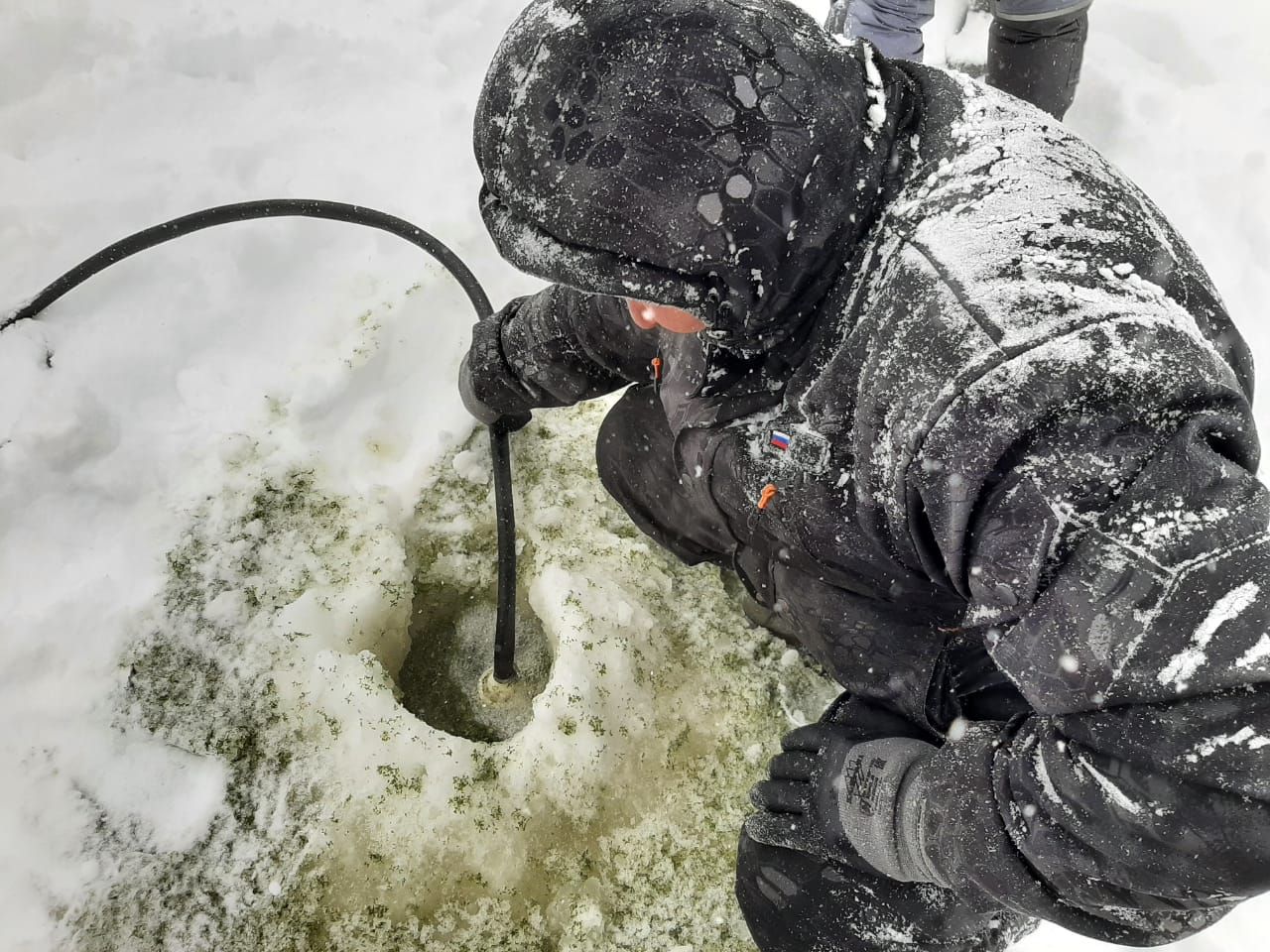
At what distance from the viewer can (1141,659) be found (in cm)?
64

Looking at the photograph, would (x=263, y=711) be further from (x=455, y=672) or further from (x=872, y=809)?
(x=872, y=809)

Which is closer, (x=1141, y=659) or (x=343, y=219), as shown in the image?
(x=1141, y=659)

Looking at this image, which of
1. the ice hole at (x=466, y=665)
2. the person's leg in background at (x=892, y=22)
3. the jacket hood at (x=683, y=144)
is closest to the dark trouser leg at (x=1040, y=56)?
the person's leg in background at (x=892, y=22)

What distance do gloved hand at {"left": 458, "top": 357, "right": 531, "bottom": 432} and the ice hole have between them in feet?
1.18

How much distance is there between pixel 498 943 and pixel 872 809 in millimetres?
698

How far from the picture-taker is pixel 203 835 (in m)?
1.35

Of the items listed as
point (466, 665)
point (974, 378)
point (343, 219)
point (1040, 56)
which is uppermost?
point (1040, 56)

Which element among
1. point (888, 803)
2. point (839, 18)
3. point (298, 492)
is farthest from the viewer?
point (839, 18)

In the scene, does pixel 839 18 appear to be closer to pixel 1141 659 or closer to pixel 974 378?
pixel 974 378

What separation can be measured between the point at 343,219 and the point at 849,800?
1467mm

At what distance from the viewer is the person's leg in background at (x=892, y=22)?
191cm

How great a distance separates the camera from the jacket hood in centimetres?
73

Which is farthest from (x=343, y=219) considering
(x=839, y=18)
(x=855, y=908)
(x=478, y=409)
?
(x=855, y=908)

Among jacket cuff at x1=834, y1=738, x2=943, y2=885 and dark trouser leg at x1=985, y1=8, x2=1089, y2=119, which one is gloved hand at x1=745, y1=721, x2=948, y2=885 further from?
dark trouser leg at x1=985, y1=8, x2=1089, y2=119
